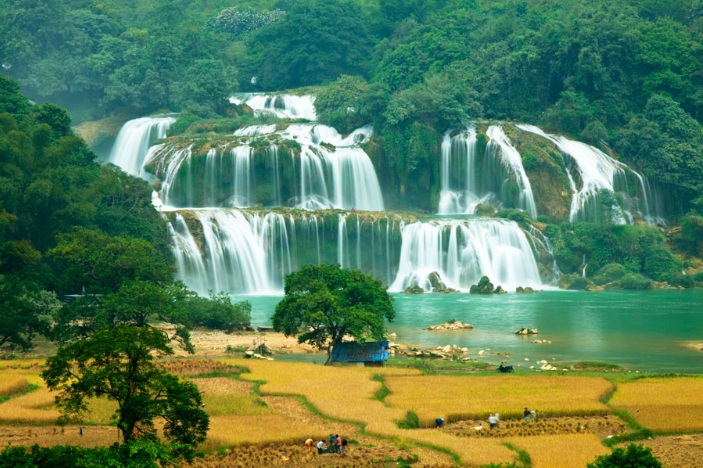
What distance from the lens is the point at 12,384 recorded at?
33906 millimetres

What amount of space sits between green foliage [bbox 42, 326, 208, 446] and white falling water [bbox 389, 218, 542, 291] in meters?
45.8

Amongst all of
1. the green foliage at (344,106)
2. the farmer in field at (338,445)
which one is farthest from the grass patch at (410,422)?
the green foliage at (344,106)

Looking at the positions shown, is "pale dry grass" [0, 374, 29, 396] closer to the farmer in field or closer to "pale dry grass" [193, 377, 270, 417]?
"pale dry grass" [193, 377, 270, 417]

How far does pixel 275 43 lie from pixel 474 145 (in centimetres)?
3008

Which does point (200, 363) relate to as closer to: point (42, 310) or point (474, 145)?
point (42, 310)

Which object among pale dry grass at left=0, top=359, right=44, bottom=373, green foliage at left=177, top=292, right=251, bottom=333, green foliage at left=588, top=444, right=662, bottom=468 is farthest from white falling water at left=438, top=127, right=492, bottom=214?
green foliage at left=588, top=444, right=662, bottom=468

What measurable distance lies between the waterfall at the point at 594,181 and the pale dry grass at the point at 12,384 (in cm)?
5319

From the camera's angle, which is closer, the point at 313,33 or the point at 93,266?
the point at 93,266

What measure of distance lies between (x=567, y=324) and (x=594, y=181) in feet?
95.5

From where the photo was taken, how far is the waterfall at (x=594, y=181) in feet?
265


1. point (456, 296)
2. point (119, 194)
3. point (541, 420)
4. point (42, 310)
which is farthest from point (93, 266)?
point (456, 296)

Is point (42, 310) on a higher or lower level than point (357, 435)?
higher

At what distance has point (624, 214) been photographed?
8206 cm

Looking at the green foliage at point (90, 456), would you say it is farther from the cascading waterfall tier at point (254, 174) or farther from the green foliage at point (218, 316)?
the cascading waterfall tier at point (254, 174)
